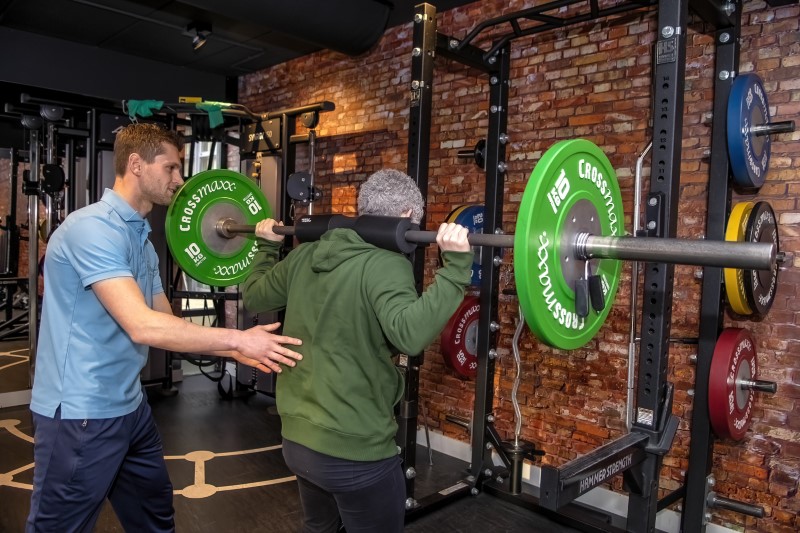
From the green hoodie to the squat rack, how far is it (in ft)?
1.80

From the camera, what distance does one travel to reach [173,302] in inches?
213

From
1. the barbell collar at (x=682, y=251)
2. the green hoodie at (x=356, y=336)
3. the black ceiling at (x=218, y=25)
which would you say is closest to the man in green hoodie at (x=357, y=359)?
the green hoodie at (x=356, y=336)

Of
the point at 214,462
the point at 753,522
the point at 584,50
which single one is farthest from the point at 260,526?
Answer: the point at 584,50

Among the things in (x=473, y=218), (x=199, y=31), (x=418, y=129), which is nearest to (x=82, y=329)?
(x=418, y=129)

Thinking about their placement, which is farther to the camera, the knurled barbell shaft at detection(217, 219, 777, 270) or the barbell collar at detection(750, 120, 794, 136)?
the barbell collar at detection(750, 120, 794, 136)

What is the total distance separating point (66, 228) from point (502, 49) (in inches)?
95.9

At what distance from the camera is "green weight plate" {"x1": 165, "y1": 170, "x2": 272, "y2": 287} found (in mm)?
3041

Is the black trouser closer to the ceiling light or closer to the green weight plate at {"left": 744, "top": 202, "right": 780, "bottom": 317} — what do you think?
the green weight plate at {"left": 744, "top": 202, "right": 780, "bottom": 317}

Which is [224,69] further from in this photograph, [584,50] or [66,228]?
[66,228]

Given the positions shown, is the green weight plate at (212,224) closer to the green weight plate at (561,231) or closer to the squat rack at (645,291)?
the squat rack at (645,291)

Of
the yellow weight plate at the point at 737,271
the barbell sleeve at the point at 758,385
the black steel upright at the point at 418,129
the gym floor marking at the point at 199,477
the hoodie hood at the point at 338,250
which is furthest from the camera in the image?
the gym floor marking at the point at 199,477

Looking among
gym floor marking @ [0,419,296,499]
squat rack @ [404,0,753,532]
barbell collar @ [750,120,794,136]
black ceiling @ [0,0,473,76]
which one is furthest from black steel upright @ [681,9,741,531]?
gym floor marking @ [0,419,296,499]

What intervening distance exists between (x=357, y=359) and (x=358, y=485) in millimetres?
333

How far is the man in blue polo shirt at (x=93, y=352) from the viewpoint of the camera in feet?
5.22
